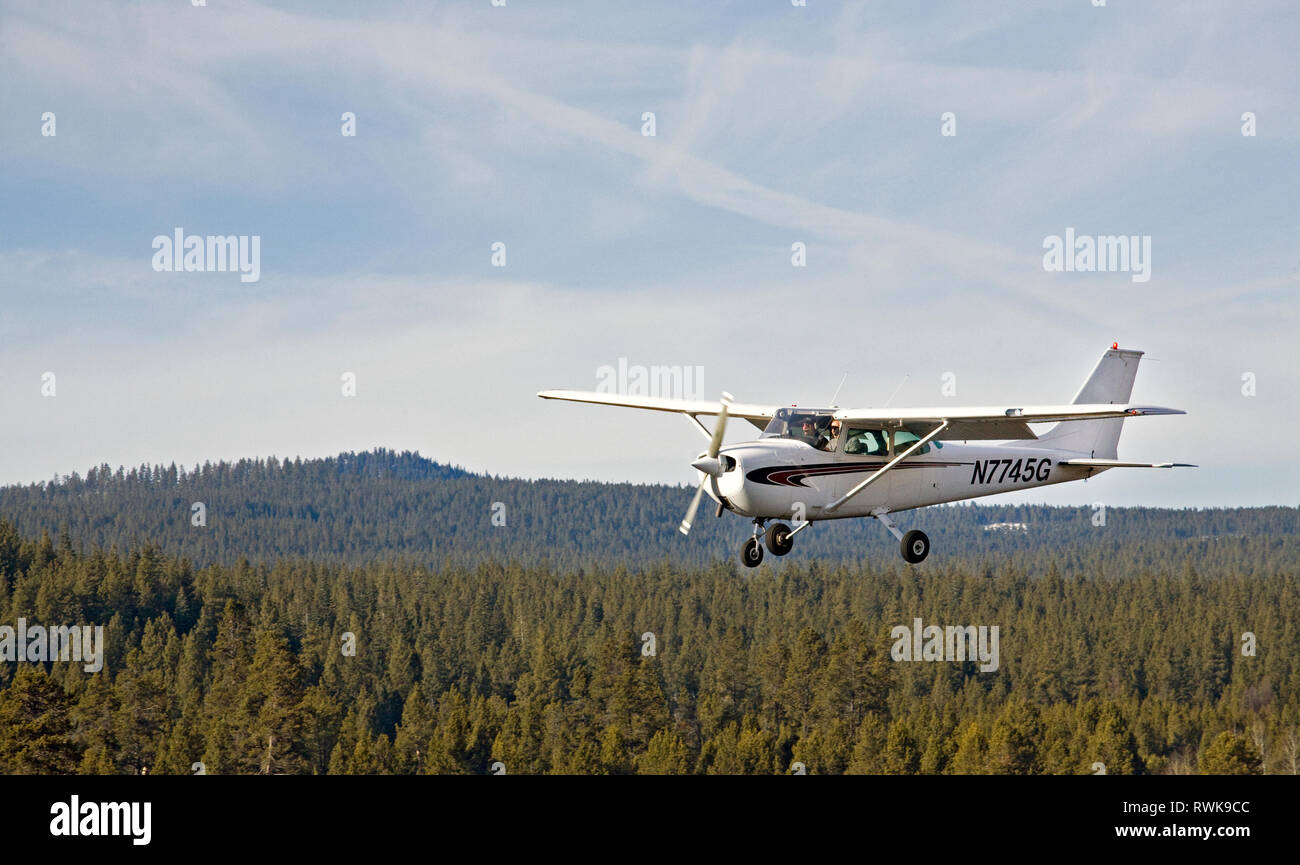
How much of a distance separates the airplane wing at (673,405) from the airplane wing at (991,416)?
3069 mm

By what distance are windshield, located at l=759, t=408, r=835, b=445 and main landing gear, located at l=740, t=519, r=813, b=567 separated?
73.1 inches

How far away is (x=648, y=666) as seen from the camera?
97562 millimetres

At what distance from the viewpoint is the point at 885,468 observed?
2986 cm

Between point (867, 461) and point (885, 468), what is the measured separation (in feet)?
1.39

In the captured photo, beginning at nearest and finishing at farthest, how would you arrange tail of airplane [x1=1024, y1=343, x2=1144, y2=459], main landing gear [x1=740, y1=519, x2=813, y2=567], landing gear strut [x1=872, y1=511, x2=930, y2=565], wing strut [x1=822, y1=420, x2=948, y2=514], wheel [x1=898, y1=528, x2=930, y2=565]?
main landing gear [x1=740, y1=519, x2=813, y2=567] → wing strut [x1=822, y1=420, x2=948, y2=514] → landing gear strut [x1=872, y1=511, x2=930, y2=565] → wheel [x1=898, y1=528, x2=930, y2=565] → tail of airplane [x1=1024, y1=343, x2=1144, y2=459]

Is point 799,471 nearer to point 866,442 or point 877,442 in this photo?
point 866,442

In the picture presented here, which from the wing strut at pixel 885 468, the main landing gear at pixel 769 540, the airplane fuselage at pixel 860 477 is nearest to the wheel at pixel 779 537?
the main landing gear at pixel 769 540

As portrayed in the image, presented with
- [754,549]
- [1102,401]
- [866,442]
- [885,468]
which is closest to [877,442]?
[866,442]

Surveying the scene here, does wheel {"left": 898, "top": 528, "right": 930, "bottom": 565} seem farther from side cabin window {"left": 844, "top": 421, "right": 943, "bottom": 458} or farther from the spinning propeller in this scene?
the spinning propeller

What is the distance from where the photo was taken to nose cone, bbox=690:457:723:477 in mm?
27594

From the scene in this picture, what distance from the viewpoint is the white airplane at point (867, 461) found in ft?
91.1

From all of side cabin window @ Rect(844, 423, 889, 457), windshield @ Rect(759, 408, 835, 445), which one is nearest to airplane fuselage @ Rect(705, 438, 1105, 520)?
side cabin window @ Rect(844, 423, 889, 457)
